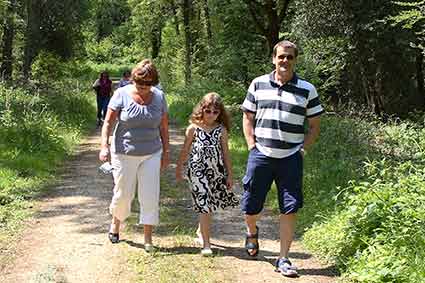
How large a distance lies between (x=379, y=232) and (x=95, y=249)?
300cm

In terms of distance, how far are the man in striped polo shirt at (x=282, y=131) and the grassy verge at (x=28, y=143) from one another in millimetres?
2826

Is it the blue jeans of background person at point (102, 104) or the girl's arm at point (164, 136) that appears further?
the blue jeans of background person at point (102, 104)

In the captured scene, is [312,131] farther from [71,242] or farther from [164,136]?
[71,242]

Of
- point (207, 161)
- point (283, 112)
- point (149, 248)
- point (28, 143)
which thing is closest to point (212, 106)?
point (207, 161)

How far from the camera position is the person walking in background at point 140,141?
20.5ft

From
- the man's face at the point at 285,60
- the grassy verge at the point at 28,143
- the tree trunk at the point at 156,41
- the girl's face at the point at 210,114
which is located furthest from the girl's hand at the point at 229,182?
the tree trunk at the point at 156,41

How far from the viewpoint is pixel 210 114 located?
6406 mm

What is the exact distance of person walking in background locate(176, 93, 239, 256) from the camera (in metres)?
6.43

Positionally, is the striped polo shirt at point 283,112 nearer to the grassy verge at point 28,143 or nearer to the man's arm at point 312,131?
the man's arm at point 312,131

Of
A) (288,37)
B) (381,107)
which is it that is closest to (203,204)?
(288,37)

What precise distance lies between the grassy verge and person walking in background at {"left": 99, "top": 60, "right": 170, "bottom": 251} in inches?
57.9

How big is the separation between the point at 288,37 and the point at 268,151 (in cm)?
1775

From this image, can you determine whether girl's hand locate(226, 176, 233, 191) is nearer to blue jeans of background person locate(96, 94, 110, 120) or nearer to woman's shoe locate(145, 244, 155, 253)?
woman's shoe locate(145, 244, 155, 253)

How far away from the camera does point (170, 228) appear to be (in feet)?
24.7
